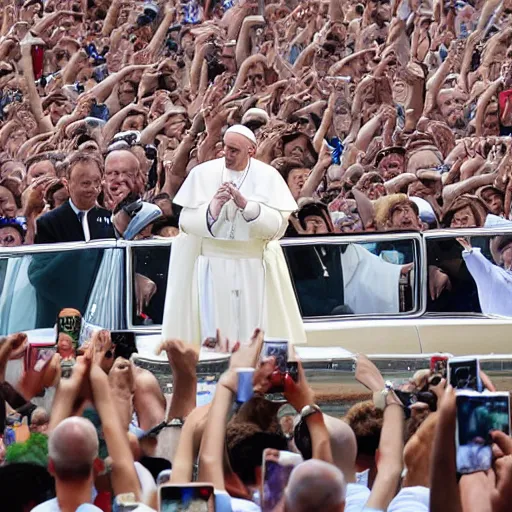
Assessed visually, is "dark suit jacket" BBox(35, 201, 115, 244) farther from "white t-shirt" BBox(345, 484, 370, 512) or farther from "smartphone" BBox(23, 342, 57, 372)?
"white t-shirt" BBox(345, 484, 370, 512)

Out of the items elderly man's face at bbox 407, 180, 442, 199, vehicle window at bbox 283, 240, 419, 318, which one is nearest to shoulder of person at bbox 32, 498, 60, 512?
vehicle window at bbox 283, 240, 419, 318

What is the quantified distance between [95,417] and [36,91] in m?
11.5

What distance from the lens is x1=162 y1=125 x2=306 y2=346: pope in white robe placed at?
352 inches

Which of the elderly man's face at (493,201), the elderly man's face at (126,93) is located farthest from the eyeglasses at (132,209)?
the elderly man's face at (126,93)

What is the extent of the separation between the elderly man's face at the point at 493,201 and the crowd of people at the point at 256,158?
0.11ft

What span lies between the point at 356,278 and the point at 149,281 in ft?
3.69

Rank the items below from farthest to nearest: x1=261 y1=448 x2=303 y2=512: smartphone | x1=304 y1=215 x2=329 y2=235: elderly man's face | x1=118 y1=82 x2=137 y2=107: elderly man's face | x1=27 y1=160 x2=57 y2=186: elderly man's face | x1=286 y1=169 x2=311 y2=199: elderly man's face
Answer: x1=118 y1=82 x2=137 y2=107: elderly man's face, x1=27 y1=160 x2=57 y2=186: elderly man's face, x1=286 y1=169 x2=311 y2=199: elderly man's face, x1=304 y1=215 x2=329 y2=235: elderly man's face, x1=261 y1=448 x2=303 y2=512: smartphone

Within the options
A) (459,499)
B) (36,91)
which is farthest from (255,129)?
(459,499)

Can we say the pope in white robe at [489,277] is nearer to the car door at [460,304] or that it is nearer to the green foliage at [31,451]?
the car door at [460,304]

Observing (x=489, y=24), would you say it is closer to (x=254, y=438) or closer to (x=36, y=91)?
(x=36, y=91)

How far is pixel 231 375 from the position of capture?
16.4 feet

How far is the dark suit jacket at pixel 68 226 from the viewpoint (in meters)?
9.84

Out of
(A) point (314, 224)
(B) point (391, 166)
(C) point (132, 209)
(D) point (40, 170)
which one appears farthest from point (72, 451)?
(B) point (391, 166)

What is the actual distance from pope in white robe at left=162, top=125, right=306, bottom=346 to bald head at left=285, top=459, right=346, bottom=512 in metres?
4.77
